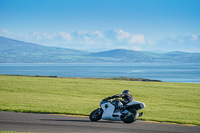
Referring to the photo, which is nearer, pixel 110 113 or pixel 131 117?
pixel 131 117

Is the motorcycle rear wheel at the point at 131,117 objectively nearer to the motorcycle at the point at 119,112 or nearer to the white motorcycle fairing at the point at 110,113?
the motorcycle at the point at 119,112

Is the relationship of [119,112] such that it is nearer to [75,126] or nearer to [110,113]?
[110,113]

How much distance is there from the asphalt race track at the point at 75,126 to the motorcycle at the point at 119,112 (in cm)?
25

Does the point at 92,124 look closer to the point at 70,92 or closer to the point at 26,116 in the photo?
the point at 26,116

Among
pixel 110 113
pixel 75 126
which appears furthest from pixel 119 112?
pixel 75 126

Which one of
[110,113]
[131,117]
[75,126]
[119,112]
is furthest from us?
[110,113]

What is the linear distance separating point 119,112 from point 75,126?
6.72ft

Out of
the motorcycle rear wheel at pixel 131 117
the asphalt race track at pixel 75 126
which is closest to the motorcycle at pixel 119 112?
the motorcycle rear wheel at pixel 131 117

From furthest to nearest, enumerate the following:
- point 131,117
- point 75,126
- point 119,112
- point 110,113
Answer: point 110,113 < point 119,112 < point 131,117 < point 75,126

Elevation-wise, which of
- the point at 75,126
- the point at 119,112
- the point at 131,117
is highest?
the point at 119,112

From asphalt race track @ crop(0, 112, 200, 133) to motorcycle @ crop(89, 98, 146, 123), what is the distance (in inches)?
9.8

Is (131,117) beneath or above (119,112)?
beneath

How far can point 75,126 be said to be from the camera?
1292 cm

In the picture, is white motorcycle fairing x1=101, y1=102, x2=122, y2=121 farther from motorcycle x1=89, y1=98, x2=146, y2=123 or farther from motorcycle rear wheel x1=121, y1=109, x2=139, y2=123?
motorcycle rear wheel x1=121, y1=109, x2=139, y2=123
